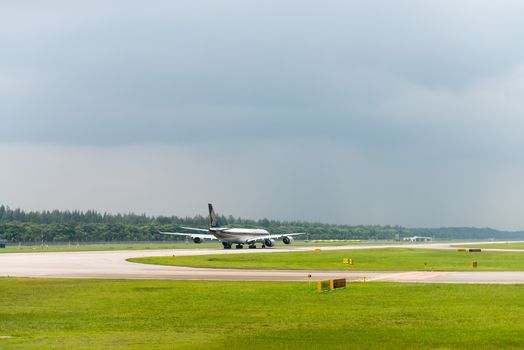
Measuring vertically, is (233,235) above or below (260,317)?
above

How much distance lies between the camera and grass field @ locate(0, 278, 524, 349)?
3014cm

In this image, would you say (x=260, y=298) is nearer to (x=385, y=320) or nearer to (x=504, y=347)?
(x=385, y=320)

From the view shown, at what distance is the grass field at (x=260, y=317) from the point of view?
30.1 meters

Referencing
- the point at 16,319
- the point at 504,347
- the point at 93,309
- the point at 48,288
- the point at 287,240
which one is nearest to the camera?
the point at 504,347

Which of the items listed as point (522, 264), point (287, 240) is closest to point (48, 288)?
point (522, 264)

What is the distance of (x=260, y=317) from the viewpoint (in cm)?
3766

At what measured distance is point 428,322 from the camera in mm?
35344

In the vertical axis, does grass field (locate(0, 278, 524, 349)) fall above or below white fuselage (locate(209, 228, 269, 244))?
below

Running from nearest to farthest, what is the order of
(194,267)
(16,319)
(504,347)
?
(504,347) → (16,319) → (194,267)

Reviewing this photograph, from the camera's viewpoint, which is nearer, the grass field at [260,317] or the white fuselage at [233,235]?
the grass field at [260,317]

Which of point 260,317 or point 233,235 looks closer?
point 260,317

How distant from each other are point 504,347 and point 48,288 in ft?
118

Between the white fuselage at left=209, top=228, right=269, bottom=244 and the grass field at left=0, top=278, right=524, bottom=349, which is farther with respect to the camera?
the white fuselage at left=209, top=228, right=269, bottom=244

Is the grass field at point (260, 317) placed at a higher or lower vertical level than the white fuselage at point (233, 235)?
lower
